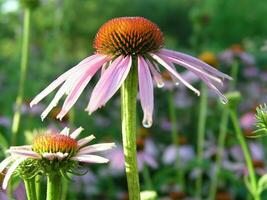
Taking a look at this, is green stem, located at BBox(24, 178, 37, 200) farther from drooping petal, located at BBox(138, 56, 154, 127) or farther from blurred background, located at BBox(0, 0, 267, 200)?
drooping petal, located at BBox(138, 56, 154, 127)

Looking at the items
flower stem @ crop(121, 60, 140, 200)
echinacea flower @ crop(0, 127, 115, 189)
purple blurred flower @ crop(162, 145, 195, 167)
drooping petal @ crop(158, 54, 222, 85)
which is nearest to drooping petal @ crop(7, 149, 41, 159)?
echinacea flower @ crop(0, 127, 115, 189)

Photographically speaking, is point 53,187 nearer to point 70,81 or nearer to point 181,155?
point 70,81

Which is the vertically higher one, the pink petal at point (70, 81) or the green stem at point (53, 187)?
the pink petal at point (70, 81)

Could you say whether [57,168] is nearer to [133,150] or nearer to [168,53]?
[133,150]

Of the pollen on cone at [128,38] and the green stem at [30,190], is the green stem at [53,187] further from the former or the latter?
the pollen on cone at [128,38]

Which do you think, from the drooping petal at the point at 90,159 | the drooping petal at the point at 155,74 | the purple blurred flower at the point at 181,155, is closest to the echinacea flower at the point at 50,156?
the drooping petal at the point at 90,159

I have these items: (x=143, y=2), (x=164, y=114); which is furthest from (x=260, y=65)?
(x=143, y=2)
